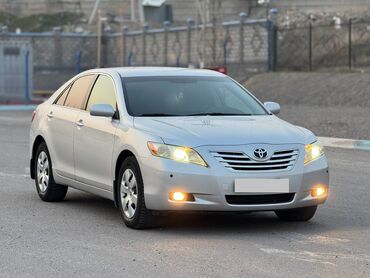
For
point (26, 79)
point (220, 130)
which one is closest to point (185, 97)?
point (220, 130)

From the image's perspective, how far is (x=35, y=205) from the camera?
32.9ft

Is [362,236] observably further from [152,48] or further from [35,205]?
[152,48]

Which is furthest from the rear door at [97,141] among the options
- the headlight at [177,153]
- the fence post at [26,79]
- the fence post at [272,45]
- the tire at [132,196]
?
the fence post at [272,45]

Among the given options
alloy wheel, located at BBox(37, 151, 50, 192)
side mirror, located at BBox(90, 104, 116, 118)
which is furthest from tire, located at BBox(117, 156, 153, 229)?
alloy wheel, located at BBox(37, 151, 50, 192)

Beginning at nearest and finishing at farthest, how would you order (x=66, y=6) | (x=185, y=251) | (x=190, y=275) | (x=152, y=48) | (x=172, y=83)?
(x=190, y=275) < (x=185, y=251) < (x=172, y=83) < (x=152, y=48) < (x=66, y=6)

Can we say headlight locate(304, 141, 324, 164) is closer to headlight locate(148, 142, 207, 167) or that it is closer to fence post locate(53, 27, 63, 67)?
headlight locate(148, 142, 207, 167)

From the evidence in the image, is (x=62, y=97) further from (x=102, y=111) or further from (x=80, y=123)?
(x=102, y=111)

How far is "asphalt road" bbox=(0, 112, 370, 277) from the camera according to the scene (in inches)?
265

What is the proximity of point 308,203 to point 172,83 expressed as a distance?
201 cm

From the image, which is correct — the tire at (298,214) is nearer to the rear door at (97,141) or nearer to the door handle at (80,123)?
the rear door at (97,141)

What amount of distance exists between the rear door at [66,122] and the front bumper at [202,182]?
5.83ft

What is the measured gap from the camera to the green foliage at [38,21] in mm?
89688

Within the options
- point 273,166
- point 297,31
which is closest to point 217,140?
point 273,166

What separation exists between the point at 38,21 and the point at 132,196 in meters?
85.5
